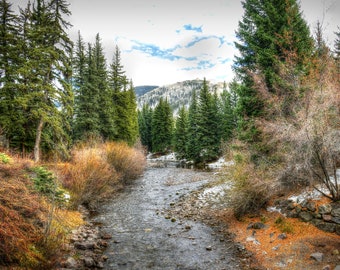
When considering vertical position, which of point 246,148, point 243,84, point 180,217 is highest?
point 243,84

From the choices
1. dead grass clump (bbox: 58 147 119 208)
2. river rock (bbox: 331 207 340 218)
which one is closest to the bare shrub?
river rock (bbox: 331 207 340 218)

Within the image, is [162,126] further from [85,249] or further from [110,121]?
[85,249]

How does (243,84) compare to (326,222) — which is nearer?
(326,222)

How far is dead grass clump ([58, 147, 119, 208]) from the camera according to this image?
37.2ft

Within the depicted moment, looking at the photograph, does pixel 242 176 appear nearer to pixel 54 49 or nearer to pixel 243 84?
pixel 243 84

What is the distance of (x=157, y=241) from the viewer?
8.17 m

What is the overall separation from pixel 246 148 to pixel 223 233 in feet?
14.3

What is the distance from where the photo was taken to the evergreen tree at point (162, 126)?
50.6 metres

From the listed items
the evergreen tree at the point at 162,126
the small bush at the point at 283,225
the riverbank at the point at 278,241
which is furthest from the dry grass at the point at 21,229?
the evergreen tree at the point at 162,126

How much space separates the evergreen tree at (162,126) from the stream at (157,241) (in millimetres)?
37682

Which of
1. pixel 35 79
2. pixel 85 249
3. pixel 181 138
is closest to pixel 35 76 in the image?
pixel 35 79

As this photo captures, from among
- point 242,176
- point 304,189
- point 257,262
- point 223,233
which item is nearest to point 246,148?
point 242,176

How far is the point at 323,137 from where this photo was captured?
627 centimetres

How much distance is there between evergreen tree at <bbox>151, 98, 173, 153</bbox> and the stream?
37682mm
